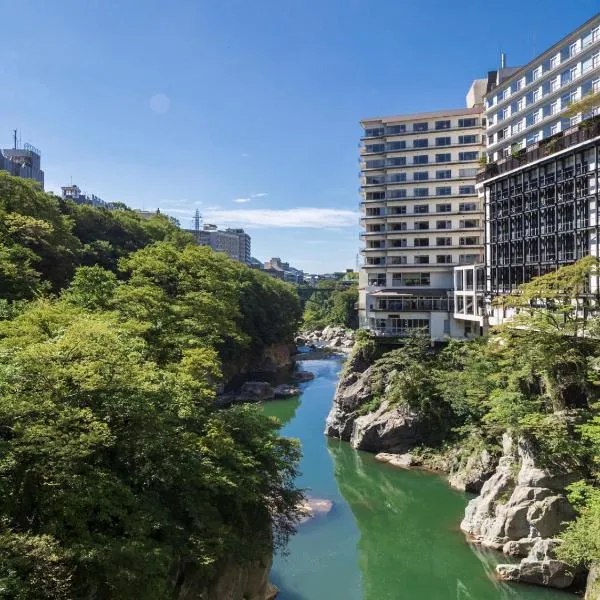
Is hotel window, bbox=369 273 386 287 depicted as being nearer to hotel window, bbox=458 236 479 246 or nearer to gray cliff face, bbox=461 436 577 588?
hotel window, bbox=458 236 479 246

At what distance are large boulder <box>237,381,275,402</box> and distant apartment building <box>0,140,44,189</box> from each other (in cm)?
5257

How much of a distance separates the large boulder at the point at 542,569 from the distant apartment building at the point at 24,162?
81.1 meters

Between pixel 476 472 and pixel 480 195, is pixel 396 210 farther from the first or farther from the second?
pixel 476 472

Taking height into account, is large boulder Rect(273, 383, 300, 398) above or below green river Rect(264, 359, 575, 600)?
above

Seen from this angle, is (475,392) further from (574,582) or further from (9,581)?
(9,581)

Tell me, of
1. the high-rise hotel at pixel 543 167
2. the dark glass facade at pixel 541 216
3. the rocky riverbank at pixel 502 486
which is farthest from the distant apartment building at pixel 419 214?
the rocky riverbank at pixel 502 486

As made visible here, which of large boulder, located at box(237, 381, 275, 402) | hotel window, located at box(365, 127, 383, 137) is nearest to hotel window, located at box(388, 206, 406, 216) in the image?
hotel window, located at box(365, 127, 383, 137)

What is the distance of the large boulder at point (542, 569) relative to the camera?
16984 millimetres

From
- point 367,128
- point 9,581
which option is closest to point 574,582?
point 9,581

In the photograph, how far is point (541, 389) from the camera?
24.8m

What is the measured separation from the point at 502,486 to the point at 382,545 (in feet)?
19.0

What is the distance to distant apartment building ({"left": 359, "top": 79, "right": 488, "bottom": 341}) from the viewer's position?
43062 mm

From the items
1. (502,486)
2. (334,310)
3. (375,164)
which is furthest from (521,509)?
(334,310)

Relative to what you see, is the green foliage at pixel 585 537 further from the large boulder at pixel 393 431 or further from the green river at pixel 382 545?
the large boulder at pixel 393 431
